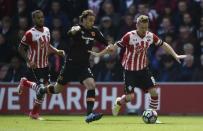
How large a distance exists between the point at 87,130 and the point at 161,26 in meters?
7.43

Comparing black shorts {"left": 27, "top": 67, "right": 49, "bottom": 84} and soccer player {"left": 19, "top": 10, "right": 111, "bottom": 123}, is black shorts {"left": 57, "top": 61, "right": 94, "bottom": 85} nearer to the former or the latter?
soccer player {"left": 19, "top": 10, "right": 111, "bottom": 123}

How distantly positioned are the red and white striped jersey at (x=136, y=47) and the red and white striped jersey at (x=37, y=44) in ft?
6.23

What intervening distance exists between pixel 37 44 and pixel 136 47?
2375mm

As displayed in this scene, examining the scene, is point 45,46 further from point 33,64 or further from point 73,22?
point 73,22

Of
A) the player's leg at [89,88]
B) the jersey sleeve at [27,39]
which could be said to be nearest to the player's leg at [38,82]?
the jersey sleeve at [27,39]

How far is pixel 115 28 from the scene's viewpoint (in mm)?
19219

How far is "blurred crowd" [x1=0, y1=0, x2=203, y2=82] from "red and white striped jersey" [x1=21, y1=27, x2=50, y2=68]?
8.33 feet

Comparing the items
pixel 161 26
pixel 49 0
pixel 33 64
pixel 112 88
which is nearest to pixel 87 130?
pixel 33 64

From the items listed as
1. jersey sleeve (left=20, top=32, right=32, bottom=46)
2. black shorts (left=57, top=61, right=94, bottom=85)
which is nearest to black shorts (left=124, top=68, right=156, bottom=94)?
black shorts (left=57, top=61, right=94, bottom=85)

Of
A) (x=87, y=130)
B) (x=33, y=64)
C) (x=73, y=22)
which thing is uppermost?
(x=73, y=22)

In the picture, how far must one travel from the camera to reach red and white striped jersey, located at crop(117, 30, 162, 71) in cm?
1430

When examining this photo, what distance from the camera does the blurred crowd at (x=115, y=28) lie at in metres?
18.2

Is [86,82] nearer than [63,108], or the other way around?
[86,82]

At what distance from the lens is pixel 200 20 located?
18.9 metres
